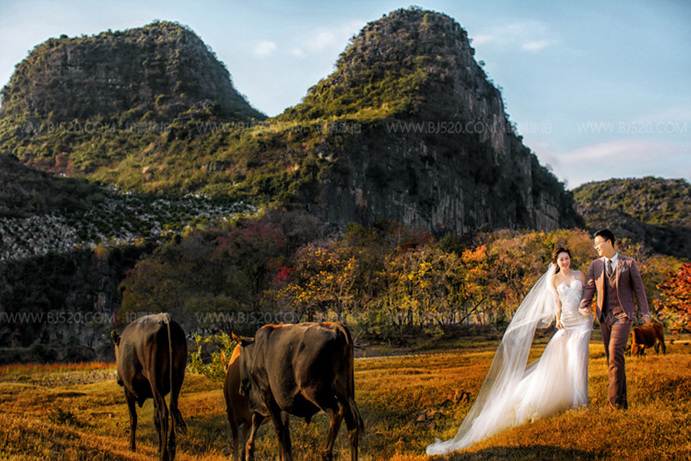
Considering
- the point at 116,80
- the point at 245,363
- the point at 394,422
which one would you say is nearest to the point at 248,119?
the point at 116,80

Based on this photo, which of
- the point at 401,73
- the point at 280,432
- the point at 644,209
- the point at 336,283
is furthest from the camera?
the point at 644,209

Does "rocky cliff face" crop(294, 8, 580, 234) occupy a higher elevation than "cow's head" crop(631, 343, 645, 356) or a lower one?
higher

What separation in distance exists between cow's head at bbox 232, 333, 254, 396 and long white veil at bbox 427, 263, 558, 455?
3231mm

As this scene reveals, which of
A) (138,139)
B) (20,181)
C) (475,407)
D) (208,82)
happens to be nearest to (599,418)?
(475,407)

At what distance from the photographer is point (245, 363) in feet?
27.1

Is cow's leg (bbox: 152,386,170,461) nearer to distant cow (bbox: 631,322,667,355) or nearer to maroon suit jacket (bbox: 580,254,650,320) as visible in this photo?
maroon suit jacket (bbox: 580,254,650,320)

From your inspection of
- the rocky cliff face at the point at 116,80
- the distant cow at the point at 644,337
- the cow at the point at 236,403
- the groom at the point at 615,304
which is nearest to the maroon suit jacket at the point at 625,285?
the groom at the point at 615,304

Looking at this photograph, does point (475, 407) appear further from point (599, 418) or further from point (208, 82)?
point (208, 82)

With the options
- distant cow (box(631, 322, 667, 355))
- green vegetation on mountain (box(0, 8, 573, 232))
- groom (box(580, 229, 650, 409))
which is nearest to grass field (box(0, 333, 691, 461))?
groom (box(580, 229, 650, 409))

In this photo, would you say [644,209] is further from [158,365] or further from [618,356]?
[158,365]

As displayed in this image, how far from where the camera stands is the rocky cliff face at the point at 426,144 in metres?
80.4

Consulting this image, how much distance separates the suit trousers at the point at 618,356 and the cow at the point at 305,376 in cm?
395

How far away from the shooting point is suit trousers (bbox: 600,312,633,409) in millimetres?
7848

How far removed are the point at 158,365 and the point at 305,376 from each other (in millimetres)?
2596
